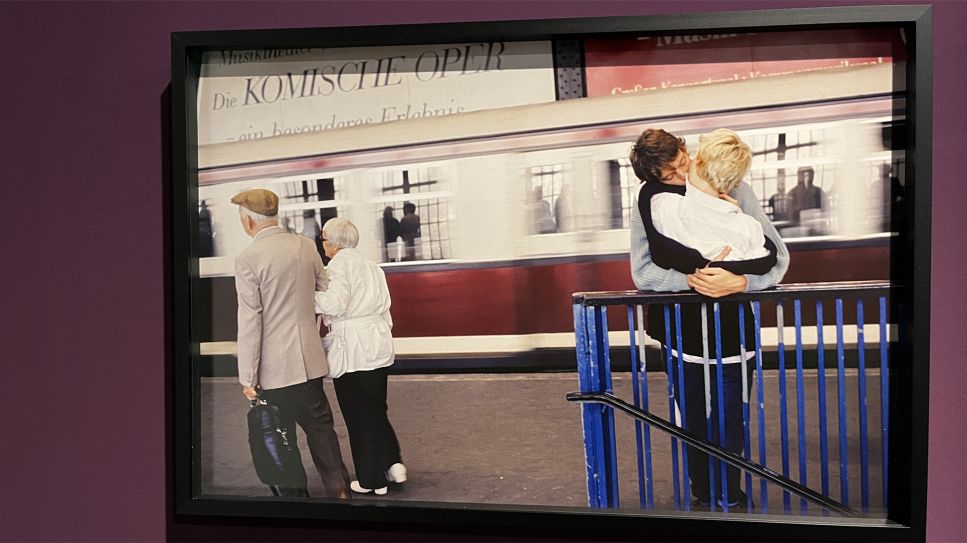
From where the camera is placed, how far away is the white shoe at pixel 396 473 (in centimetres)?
133

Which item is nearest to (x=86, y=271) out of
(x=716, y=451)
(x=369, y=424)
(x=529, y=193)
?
(x=369, y=424)

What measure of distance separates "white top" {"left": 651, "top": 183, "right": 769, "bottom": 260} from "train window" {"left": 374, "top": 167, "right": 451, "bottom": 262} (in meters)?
0.38

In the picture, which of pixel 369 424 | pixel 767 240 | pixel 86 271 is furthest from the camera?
pixel 86 271

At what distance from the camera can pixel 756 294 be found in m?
1.23

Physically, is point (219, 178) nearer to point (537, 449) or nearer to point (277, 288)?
point (277, 288)

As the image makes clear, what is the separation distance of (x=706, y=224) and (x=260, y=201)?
2.68ft

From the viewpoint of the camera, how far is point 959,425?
125 centimetres

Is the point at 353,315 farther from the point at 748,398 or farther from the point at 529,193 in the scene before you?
the point at 748,398

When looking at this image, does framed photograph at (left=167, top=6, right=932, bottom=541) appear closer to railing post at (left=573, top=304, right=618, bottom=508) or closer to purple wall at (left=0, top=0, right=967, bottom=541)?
railing post at (left=573, top=304, right=618, bottom=508)

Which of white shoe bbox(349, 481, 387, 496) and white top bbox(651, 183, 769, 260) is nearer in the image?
white top bbox(651, 183, 769, 260)

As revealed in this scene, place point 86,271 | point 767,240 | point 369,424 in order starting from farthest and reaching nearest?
1. point 86,271
2. point 369,424
3. point 767,240

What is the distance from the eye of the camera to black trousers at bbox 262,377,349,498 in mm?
1337

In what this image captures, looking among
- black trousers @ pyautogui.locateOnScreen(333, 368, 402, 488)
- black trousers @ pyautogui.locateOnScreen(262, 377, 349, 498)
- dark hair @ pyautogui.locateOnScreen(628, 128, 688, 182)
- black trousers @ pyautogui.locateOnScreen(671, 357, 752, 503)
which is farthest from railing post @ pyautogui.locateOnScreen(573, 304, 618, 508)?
black trousers @ pyautogui.locateOnScreen(262, 377, 349, 498)

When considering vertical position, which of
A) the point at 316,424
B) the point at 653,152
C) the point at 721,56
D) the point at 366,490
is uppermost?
the point at 721,56
